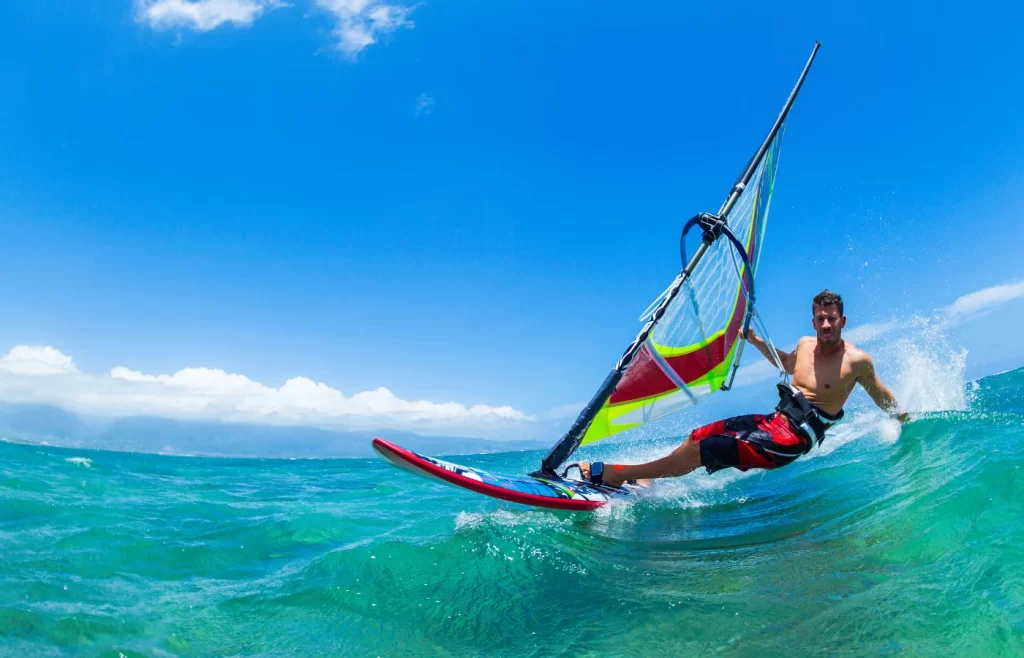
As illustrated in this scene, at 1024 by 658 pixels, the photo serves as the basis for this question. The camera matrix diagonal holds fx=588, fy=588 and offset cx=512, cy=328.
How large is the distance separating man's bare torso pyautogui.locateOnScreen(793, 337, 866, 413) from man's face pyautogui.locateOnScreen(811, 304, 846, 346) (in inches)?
7.4

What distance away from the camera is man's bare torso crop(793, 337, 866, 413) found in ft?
20.6

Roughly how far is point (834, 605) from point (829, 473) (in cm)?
521

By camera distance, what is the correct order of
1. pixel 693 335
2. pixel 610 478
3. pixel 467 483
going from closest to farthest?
1. pixel 467 483
2. pixel 610 478
3. pixel 693 335

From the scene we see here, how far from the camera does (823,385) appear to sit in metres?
6.39

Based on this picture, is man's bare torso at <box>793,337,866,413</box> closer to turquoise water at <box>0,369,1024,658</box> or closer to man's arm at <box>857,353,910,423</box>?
man's arm at <box>857,353,910,423</box>

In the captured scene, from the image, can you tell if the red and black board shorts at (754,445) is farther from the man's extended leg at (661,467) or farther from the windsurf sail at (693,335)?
the windsurf sail at (693,335)

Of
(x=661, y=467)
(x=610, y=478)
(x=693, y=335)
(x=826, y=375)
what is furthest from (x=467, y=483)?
(x=826, y=375)

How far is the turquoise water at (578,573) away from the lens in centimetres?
325

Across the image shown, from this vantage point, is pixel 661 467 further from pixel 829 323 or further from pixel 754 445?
pixel 829 323

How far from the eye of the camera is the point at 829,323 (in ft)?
20.4

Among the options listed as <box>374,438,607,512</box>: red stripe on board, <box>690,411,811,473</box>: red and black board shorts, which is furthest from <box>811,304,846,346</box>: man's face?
<box>374,438,607,512</box>: red stripe on board

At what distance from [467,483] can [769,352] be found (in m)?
4.22

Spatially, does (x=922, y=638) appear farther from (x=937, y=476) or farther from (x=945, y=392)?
(x=945, y=392)

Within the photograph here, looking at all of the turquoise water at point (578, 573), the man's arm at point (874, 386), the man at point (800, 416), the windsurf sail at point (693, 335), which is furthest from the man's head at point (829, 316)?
the turquoise water at point (578, 573)
